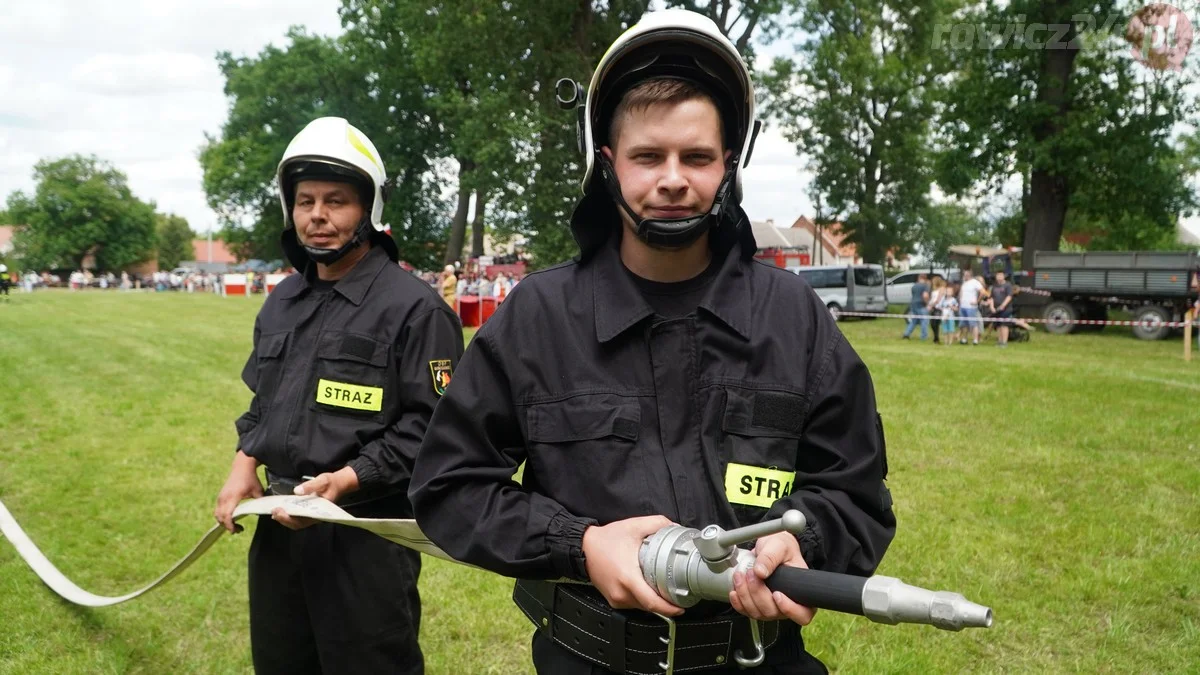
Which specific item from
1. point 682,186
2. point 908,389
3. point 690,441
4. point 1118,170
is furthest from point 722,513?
point 1118,170

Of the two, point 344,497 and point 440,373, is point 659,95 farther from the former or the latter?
point 344,497

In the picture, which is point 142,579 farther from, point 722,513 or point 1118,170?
point 1118,170

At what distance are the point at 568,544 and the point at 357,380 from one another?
153 cm

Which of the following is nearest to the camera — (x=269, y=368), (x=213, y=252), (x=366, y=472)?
(x=366, y=472)

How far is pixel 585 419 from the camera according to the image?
73.2 inches

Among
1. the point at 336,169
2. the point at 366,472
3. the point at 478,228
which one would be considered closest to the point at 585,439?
the point at 366,472

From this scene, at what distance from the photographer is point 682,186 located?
73.8 inches

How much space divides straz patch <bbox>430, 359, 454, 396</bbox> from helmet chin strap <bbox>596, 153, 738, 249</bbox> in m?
1.31

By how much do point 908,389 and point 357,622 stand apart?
35.2ft

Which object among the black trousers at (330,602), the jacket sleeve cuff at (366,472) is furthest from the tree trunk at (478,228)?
the jacket sleeve cuff at (366,472)

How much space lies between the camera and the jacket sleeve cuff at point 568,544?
1.75m

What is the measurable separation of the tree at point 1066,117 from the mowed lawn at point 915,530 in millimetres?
13928

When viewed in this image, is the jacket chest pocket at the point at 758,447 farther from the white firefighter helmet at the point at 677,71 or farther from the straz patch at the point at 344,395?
the straz patch at the point at 344,395

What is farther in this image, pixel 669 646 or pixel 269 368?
pixel 269 368
